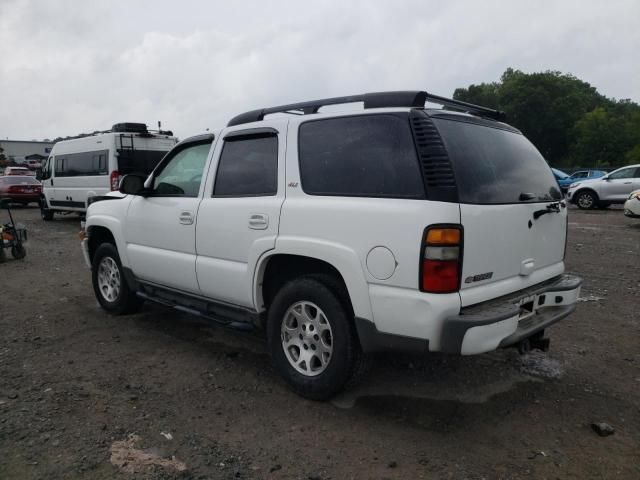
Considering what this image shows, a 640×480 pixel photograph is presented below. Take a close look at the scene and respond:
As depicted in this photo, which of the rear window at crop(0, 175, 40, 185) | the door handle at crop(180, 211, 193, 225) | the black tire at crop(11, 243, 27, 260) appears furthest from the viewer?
the rear window at crop(0, 175, 40, 185)

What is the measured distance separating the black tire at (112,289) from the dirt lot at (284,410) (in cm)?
20

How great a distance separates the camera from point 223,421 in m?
3.21

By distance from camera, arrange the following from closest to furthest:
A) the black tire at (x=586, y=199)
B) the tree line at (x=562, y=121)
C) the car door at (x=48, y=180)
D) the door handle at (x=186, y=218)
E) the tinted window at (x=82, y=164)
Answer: the door handle at (x=186, y=218)
the tinted window at (x=82, y=164)
the car door at (x=48, y=180)
the black tire at (x=586, y=199)
the tree line at (x=562, y=121)

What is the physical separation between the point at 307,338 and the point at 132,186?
235cm

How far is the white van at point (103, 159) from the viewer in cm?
1321

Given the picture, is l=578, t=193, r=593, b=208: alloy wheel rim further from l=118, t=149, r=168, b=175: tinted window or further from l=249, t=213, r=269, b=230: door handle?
l=249, t=213, r=269, b=230: door handle

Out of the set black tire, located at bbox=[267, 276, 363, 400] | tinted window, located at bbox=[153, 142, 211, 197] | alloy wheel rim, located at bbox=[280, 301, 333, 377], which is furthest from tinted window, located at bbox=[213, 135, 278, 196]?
alloy wheel rim, located at bbox=[280, 301, 333, 377]

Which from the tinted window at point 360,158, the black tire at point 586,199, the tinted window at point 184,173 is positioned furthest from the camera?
the black tire at point 586,199

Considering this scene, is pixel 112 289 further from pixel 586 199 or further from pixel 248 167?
pixel 586 199

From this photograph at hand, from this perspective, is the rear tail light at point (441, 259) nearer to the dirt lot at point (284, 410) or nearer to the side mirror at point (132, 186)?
the dirt lot at point (284, 410)

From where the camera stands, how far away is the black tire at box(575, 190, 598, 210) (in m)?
17.5

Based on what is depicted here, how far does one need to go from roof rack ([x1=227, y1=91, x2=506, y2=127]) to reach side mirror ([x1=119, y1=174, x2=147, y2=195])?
43.7 inches

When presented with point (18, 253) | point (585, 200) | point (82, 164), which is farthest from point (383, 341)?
point (585, 200)

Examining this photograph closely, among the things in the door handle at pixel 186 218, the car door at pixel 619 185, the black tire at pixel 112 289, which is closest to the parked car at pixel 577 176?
the car door at pixel 619 185
